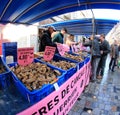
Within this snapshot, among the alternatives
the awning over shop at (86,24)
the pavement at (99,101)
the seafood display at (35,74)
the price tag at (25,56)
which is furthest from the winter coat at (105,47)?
the price tag at (25,56)

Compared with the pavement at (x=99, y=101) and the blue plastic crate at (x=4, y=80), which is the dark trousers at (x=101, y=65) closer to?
the pavement at (x=99, y=101)

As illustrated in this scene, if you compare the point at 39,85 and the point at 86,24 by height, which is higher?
the point at 86,24

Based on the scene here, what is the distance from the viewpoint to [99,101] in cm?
470

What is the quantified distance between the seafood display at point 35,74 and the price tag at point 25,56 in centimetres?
8

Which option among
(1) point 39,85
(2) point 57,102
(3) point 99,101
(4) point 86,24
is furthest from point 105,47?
(4) point 86,24

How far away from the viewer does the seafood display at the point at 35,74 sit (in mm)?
2519

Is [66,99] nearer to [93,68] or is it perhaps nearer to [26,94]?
[26,94]

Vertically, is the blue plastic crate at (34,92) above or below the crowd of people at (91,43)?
below

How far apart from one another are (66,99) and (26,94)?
0.99 metres

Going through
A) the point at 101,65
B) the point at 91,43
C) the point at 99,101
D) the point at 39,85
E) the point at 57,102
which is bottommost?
the point at 99,101

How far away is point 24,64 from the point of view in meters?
3.18

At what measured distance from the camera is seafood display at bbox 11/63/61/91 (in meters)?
2.52

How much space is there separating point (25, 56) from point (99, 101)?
249 centimetres

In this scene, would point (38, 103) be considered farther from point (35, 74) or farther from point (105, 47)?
point (105, 47)
